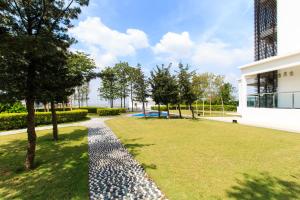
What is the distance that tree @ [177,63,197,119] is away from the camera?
24.3 m

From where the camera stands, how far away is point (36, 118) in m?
19.7

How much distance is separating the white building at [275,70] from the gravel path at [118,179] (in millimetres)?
12491

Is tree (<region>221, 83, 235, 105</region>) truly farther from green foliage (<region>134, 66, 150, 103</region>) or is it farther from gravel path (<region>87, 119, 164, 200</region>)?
gravel path (<region>87, 119, 164, 200</region>)

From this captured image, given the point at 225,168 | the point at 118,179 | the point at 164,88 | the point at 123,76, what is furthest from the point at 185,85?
the point at 123,76

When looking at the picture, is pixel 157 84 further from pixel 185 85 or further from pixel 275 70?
pixel 275 70

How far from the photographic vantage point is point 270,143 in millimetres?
9961

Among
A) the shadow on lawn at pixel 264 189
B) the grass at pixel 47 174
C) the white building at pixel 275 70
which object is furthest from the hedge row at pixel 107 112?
the shadow on lawn at pixel 264 189

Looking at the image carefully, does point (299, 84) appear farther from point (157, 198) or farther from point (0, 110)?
point (0, 110)

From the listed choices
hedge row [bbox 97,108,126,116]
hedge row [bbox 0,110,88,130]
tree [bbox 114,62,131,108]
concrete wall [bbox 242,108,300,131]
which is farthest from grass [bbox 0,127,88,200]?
tree [bbox 114,62,131,108]

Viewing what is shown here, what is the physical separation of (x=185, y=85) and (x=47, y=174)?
19.9 metres

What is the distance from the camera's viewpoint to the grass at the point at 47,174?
5.10 meters

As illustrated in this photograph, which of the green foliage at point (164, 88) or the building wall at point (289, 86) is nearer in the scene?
the building wall at point (289, 86)

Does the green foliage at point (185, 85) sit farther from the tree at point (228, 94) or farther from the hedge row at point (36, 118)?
the tree at point (228, 94)

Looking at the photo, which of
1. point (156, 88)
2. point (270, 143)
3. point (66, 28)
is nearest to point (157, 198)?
point (66, 28)
